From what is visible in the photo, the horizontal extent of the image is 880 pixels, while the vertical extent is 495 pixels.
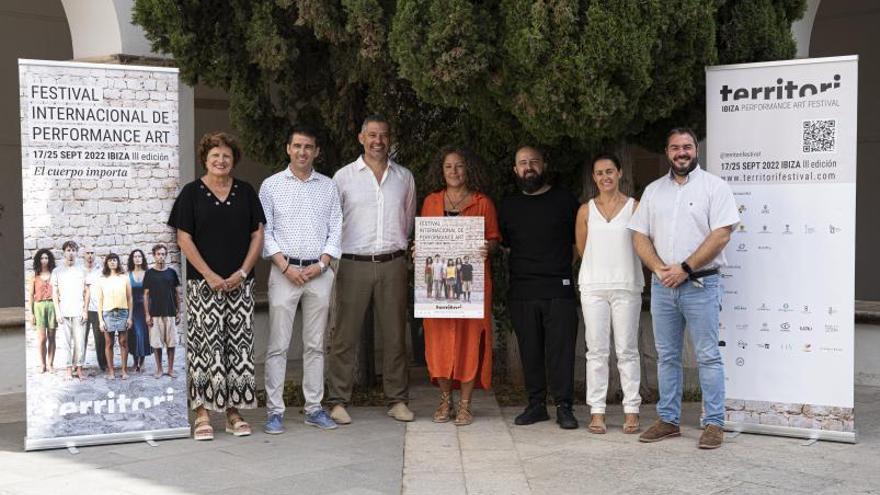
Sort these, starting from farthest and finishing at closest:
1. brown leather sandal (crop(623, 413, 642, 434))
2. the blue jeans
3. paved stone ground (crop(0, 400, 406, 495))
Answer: brown leather sandal (crop(623, 413, 642, 434))
the blue jeans
paved stone ground (crop(0, 400, 406, 495))

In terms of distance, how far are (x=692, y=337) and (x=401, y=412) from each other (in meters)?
1.96

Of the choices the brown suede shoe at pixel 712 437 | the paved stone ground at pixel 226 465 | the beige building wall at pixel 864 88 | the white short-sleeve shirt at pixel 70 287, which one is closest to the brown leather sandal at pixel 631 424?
the brown suede shoe at pixel 712 437

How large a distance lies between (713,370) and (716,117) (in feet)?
4.97

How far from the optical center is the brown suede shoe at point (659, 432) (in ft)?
20.6

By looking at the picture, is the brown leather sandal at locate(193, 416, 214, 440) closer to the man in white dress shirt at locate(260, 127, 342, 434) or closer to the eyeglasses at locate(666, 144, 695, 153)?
the man in white dress shirt at locate(260, 127, 342, 434)

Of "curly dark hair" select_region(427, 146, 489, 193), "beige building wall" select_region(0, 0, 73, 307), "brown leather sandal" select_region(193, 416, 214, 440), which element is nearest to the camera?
"brown leather sandal" select_region(193, 416, 214, 440)

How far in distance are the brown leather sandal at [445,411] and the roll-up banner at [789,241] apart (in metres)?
1.77

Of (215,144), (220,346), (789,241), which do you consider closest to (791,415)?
(789,241)

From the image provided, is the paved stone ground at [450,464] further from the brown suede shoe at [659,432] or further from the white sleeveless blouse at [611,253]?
the white sleeveless blouse at [611,253]

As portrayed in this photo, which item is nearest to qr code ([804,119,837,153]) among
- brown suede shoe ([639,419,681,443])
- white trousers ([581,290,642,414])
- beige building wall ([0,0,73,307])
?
white trousers ([581,290,642,414])

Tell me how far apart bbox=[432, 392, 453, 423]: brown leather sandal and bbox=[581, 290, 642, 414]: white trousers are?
0.95 meters

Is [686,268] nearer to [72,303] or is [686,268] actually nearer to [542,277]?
[542,277]

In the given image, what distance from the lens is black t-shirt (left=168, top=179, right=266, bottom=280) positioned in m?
6.31

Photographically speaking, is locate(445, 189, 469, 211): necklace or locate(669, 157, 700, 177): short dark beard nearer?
locate(669, 157, 700, 177): short dark beard
